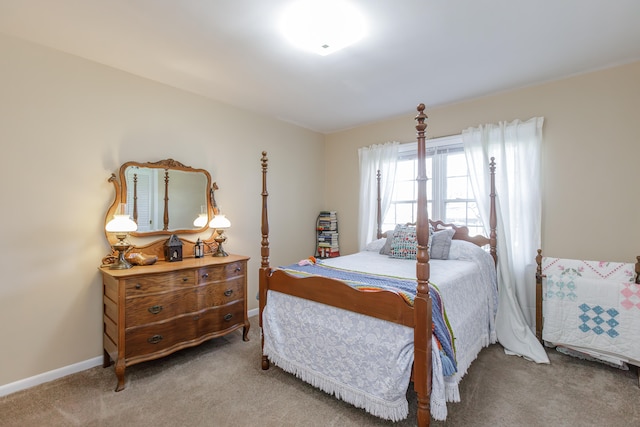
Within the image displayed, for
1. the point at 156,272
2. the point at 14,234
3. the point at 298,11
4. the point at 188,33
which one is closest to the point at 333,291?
the point at 156,272

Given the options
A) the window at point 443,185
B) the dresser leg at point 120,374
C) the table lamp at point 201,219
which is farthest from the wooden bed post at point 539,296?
the dresser leg at point 120,374

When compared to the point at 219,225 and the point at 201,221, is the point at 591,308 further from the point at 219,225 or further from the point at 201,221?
the point at 201,221

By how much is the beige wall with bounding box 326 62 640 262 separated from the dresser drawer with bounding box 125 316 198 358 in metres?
3.15

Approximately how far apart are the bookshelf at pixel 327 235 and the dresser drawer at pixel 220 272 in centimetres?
173

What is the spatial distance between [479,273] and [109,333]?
10.6 ft

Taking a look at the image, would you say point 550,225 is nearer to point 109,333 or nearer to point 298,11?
point 298,11

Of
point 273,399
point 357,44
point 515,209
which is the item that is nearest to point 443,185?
point 515,209

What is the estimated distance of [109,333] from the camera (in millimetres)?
2480

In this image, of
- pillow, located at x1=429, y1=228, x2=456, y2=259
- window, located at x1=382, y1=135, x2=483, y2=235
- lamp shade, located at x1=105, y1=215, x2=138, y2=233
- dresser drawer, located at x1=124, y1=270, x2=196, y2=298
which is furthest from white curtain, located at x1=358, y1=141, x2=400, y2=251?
lamp shade, located at x1=105, y1=215, x2=138, y2=233

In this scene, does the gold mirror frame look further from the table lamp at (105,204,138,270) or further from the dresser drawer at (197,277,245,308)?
the dresser drawer at (197,277,245,308)

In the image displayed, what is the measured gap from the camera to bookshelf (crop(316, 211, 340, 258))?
4.57m

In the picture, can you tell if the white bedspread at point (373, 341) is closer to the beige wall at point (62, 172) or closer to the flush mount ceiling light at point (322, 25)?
the beige wall at point (62, 172)

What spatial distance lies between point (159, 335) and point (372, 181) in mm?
3071

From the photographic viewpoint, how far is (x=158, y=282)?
2.46 m
